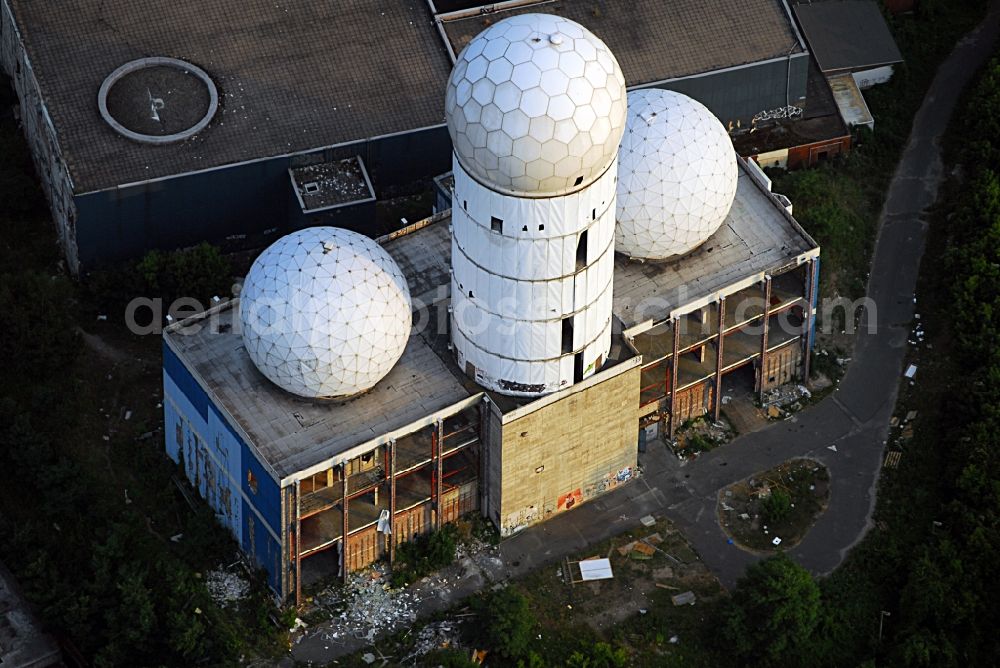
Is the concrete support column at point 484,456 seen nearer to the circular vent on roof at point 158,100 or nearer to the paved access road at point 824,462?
the paved access road at point 824,462

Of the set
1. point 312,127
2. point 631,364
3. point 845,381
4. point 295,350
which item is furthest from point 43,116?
point 845,381

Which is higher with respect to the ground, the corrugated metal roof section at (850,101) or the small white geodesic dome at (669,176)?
the small white geodesic dome at (669,176)

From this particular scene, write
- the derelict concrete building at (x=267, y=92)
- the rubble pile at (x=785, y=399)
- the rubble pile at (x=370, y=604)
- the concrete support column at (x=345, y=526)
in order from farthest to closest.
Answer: the derelict concrete building at (x=267, y=92), the rubble pile at (x=785, y=399), the rubble pile at (x=370, y=604), the concrete support column at (x=345, y=526)

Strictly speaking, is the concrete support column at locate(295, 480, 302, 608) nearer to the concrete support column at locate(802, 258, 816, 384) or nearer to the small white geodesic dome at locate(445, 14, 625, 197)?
the small white geodesic dome at locate(445, 14, 625, 197)

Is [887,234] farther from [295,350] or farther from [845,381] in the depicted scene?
[295,350]

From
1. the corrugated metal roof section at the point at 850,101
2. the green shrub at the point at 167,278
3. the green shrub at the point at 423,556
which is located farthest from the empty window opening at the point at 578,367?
the corrugated metal roof section at the point at 850,101

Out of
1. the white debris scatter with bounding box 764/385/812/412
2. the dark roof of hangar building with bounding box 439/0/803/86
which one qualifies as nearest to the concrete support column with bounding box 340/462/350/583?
the white debris scatter with bounding box 764/385/812/412

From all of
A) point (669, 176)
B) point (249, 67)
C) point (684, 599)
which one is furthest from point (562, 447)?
point (249, 67)
